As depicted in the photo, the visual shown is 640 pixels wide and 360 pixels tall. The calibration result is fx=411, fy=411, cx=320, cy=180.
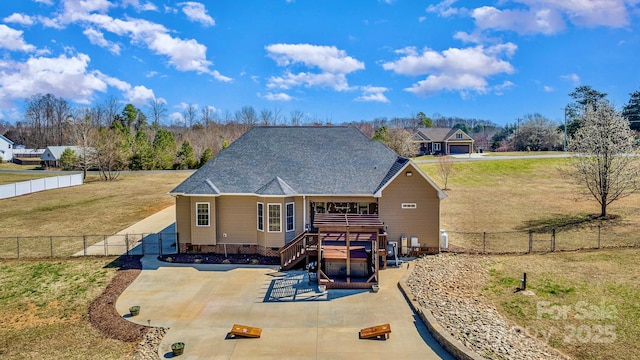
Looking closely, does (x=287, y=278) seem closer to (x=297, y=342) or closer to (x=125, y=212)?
(x=297, y=342)

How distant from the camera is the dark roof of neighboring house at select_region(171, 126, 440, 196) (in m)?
21.0

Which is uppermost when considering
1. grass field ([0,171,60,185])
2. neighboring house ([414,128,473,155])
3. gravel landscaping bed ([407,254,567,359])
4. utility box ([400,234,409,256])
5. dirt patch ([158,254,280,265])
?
neighboring house ([414,128,473,155])

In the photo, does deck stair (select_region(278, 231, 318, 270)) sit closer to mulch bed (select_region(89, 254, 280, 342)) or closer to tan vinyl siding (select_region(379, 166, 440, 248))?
mulch bed (select_region(89, 254, 280, 342))

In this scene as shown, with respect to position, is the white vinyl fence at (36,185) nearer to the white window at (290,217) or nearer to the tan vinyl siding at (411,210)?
the white window at (290,217)

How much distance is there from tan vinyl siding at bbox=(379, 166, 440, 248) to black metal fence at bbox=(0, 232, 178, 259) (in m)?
11.2

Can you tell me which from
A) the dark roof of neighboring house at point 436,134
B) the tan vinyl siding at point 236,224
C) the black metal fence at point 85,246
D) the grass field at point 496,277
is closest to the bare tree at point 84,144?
the grass field at point 496,277

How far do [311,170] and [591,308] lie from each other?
1369 centimetres

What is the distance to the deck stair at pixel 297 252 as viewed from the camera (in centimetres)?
1864

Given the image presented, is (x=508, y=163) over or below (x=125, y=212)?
over

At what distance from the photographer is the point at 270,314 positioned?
45.6 ft

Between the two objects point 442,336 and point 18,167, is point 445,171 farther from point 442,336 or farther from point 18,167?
point 18,167

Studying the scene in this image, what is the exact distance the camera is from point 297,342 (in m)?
11.9

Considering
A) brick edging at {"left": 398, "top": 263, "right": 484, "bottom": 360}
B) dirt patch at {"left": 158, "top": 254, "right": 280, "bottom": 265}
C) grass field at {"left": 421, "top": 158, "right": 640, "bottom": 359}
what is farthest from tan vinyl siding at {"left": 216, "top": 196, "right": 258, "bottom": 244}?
grass field at {"left": 421, "top": 158, "right": 640, "bottom": 359}

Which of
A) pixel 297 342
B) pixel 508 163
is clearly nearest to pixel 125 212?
pixel 297 342
